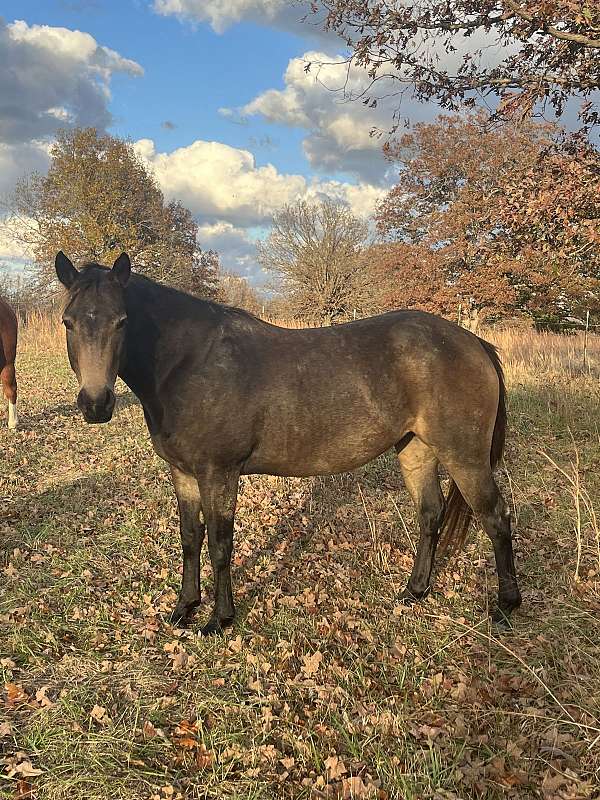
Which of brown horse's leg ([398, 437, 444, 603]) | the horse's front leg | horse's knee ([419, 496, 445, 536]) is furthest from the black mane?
horse's knee ([419, 496, 445, 536])

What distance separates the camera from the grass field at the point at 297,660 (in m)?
2.39


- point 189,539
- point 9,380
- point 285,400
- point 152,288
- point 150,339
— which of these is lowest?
point 189,539

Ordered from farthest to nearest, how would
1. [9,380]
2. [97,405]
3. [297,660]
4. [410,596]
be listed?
[9,380]
[410,596]
[297,660]
[97,405]

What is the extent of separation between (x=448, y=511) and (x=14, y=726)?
3.25m

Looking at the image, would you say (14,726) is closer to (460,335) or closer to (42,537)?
(42,537)

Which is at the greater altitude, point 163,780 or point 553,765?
point 553,765

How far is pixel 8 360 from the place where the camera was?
336 inches

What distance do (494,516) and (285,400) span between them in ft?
5.85

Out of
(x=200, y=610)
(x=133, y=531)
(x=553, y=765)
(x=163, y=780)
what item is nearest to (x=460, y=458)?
(x=553, y=765)

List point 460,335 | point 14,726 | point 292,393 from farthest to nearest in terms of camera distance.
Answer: point 460,335 < point 292,393 < point 14,726

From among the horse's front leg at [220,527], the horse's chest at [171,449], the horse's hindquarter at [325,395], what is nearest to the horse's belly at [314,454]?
the horse's hindquarter at [325,395]

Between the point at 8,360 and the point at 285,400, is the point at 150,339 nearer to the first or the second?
the point at 285,400

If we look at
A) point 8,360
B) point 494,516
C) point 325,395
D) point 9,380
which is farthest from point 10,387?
point 494,516

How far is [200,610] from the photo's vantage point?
390 cm
